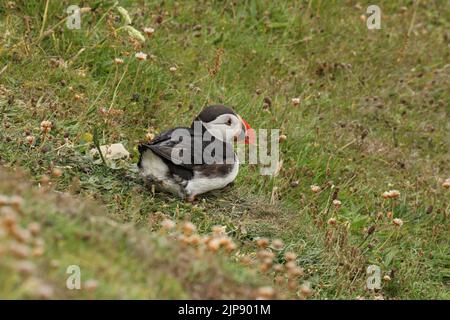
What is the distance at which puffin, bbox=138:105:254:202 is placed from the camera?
6309 millimetres

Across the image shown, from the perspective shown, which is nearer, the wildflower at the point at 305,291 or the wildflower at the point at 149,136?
the wildflower at the point at 305,291

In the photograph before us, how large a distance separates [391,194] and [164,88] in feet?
8.44

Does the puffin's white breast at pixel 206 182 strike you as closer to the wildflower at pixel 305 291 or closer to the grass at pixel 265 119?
the grass at pixel 265 119

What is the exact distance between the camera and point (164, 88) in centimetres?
837

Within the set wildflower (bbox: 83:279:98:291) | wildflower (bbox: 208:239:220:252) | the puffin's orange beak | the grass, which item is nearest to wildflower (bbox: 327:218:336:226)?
the grass

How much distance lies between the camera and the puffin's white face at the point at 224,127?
6.78 metres

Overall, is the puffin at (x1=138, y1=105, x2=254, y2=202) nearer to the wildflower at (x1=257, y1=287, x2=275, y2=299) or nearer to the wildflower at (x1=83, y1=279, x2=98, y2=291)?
the wildflower at (x1=257, y1=287, x2=275, y2=299)

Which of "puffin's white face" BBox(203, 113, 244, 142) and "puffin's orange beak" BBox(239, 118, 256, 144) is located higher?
"puffin's white face" BBox(203, 113, 244, 142)

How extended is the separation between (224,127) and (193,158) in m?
0.58

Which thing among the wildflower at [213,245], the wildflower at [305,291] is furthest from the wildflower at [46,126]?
the wildflower at [213,245]

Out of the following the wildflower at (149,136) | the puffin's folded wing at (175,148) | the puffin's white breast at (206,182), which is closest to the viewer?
the puffin's folded wing at (175,148)

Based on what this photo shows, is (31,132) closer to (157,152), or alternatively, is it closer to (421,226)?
(157,152)

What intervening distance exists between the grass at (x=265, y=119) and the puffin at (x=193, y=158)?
171mm

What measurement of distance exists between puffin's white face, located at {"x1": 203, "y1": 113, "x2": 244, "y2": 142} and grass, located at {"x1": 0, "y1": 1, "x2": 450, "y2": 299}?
503 millimetres
